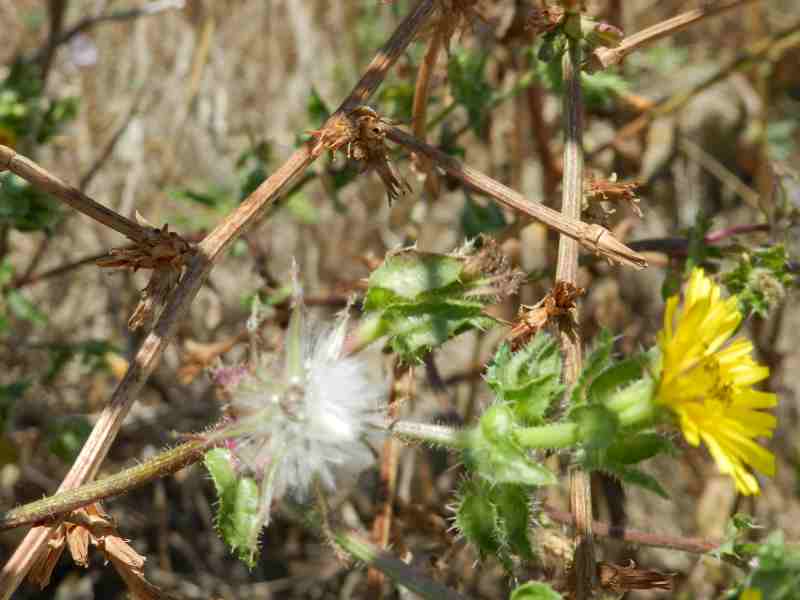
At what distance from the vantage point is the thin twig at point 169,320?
152 centimetres

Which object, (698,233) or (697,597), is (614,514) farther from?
(698,233)

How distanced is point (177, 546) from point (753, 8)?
357 cm

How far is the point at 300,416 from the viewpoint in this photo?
1.50 meters

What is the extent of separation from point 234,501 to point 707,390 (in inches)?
32.7

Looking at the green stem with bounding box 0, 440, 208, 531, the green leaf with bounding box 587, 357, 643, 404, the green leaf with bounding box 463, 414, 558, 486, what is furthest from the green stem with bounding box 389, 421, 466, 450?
the green stem with bounding box 0, 440, 208, 531

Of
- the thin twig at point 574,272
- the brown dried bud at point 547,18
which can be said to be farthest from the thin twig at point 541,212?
the brown dried bud at point 547,18

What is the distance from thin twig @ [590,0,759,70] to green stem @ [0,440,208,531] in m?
1.14

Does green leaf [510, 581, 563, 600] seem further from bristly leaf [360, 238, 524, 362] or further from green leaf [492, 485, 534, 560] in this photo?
bristly leaf [360, 238, 524, 362]

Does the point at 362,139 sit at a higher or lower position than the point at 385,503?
higher

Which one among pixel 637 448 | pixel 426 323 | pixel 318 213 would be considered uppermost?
pixel 318 213

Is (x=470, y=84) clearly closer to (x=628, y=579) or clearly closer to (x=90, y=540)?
(x=628, y=579)

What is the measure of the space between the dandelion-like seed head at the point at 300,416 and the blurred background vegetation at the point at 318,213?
49cm

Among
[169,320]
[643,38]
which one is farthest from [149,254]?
[643,38]

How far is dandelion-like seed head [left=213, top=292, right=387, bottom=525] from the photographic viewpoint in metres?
1.49
